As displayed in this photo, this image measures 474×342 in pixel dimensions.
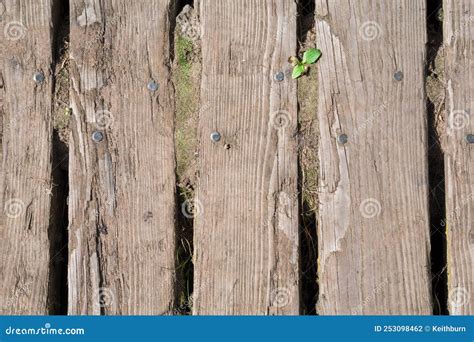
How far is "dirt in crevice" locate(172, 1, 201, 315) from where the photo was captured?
3.18m

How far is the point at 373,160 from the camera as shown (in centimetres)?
313

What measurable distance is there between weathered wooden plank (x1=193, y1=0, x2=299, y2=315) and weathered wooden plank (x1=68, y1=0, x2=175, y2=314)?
18 centimetres

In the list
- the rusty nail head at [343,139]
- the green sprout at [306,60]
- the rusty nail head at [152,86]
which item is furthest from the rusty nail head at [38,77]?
the rusty nail head at [343,139]

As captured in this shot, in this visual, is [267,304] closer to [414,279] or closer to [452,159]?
[414,279]

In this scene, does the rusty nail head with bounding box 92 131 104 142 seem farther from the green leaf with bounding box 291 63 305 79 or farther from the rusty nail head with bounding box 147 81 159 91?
the green leaf with bounding box 291 63 305 79

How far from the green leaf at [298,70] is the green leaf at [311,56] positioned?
0.10 ft

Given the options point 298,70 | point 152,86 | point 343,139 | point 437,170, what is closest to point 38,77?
point 152,86

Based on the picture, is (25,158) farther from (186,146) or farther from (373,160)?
(373,160)

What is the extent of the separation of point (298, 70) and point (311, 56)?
0.31ft

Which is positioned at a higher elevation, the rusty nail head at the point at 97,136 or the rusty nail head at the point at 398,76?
the rusty nail head at the point at 398,76

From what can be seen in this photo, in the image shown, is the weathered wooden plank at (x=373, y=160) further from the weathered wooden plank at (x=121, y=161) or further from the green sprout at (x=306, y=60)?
the weathered wooden plank at (x=121, y=161)

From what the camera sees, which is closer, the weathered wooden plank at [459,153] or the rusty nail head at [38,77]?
the weathered wooden plank at [459,153]

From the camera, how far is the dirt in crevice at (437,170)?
125 inches

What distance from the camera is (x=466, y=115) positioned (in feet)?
10.3
